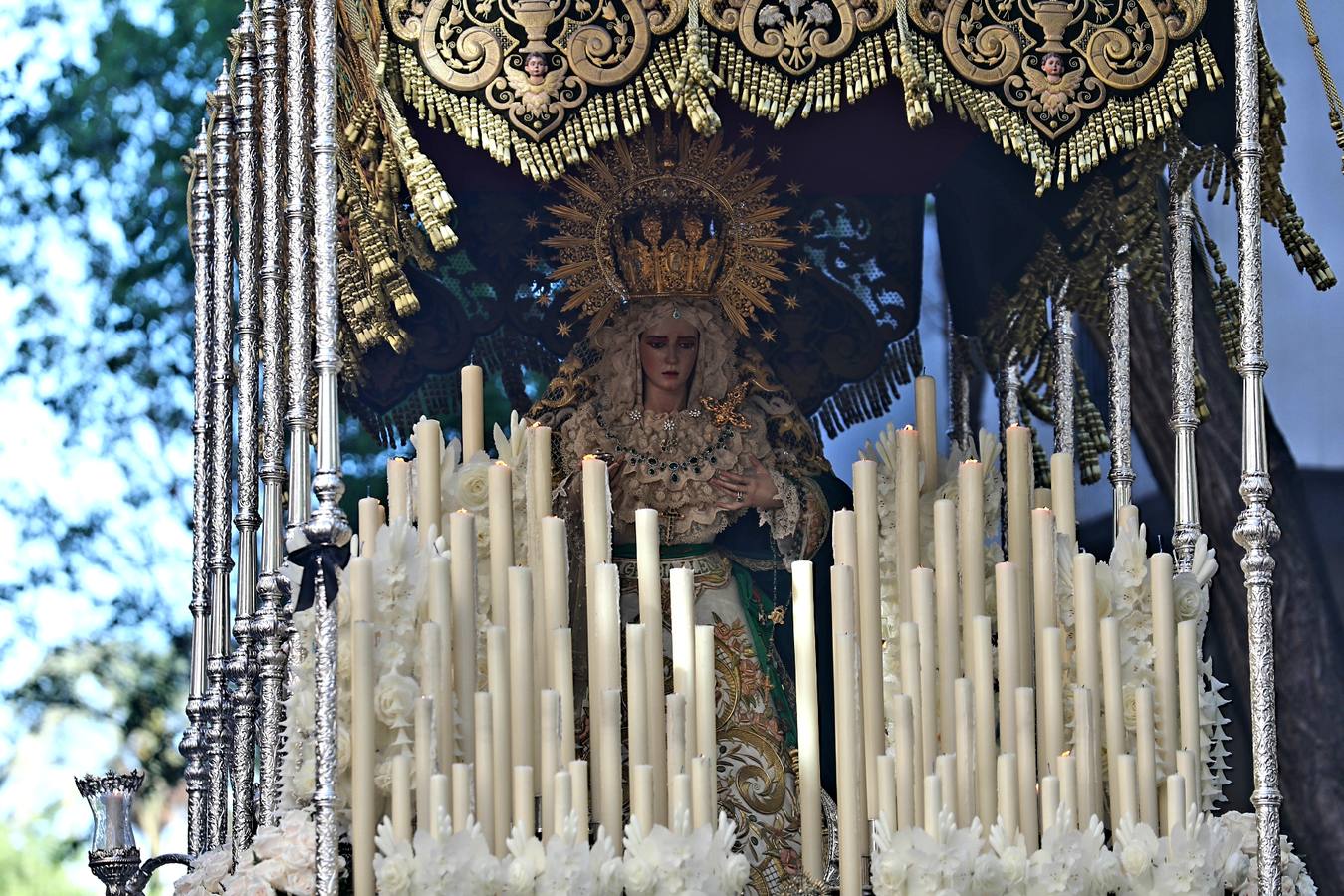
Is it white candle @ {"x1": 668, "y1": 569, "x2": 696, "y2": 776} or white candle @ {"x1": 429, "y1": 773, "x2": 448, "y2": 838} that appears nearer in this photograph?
white candle @ {"x1": 429, "y1": 773, "x2": 448, "y2": 838}

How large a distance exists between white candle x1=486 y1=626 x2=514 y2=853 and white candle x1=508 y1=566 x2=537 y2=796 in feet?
0.07

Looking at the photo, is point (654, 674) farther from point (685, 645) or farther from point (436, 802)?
point (436, 802)

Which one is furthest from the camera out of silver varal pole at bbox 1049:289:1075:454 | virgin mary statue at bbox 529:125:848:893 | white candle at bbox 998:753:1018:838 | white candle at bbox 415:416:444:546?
silver varal pole at bbox 1049:289:1075:454

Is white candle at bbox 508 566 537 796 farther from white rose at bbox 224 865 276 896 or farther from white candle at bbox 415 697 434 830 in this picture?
white rose at bbox 224 865 276 896

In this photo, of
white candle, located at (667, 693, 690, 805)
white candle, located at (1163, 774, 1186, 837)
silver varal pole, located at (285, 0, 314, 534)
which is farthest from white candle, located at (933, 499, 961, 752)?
silver varal pole, located at (285, 0, 314, 534)

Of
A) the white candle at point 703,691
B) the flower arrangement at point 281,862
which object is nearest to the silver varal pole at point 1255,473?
the white candle at point 703,691

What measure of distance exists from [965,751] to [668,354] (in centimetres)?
167

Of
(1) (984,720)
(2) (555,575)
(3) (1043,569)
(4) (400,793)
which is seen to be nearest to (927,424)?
(3) (1043,569)

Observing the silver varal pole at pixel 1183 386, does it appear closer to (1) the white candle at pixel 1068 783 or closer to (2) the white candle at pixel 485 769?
(1) the white candle at pixel 1068 783

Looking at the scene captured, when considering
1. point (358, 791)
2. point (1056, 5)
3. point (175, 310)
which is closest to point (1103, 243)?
point (1056, 5)

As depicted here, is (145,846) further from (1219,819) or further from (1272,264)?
(1219,819)

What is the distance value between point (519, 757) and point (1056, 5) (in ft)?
7.43

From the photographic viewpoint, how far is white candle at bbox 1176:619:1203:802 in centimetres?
568

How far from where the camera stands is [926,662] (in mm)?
5645
